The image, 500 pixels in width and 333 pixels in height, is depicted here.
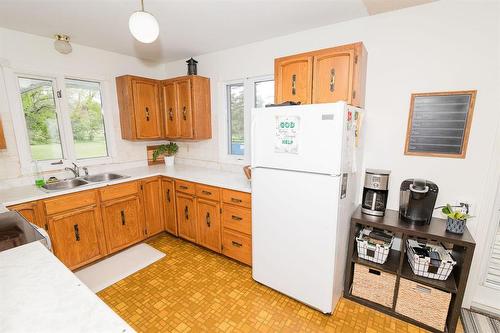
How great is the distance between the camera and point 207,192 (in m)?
2.65

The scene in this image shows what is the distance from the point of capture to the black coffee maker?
1.80m

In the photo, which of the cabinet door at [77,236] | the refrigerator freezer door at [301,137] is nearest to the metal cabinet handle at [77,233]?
the cabinet door at [77,236]

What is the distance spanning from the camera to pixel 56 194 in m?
Result: 2.23

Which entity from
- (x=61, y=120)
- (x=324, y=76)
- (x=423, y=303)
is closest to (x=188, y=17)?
(x=324, y=76)

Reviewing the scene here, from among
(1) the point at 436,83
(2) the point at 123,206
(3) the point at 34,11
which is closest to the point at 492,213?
(1) the point at 436,83

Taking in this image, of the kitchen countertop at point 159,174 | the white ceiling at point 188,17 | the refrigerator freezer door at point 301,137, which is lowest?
the kitchen countertop at point 159,174

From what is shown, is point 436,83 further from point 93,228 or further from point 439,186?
point 93,228

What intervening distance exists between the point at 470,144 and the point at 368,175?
29.3 inches

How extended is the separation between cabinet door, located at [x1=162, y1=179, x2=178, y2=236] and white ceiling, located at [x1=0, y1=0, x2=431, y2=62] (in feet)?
5.59

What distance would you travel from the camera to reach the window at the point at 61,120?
2.57 metres

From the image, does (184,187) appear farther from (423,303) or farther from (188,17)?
(423,303)

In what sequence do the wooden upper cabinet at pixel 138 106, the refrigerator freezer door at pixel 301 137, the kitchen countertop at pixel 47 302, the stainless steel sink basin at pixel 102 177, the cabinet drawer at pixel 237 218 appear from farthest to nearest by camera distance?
the wooden upper cabinet at pixel 138 106, the stainless steel sink basin at pixel 102 177, the cabinet drawer at pixel 237 218, the refrigerator freezer door at pixel 301 137, the kitchen countertop at pixel 47 302

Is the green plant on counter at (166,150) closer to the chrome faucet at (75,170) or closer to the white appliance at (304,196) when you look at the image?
the chrome faucet at (75,170)

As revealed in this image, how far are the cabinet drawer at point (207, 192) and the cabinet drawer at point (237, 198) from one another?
0.10 meters
